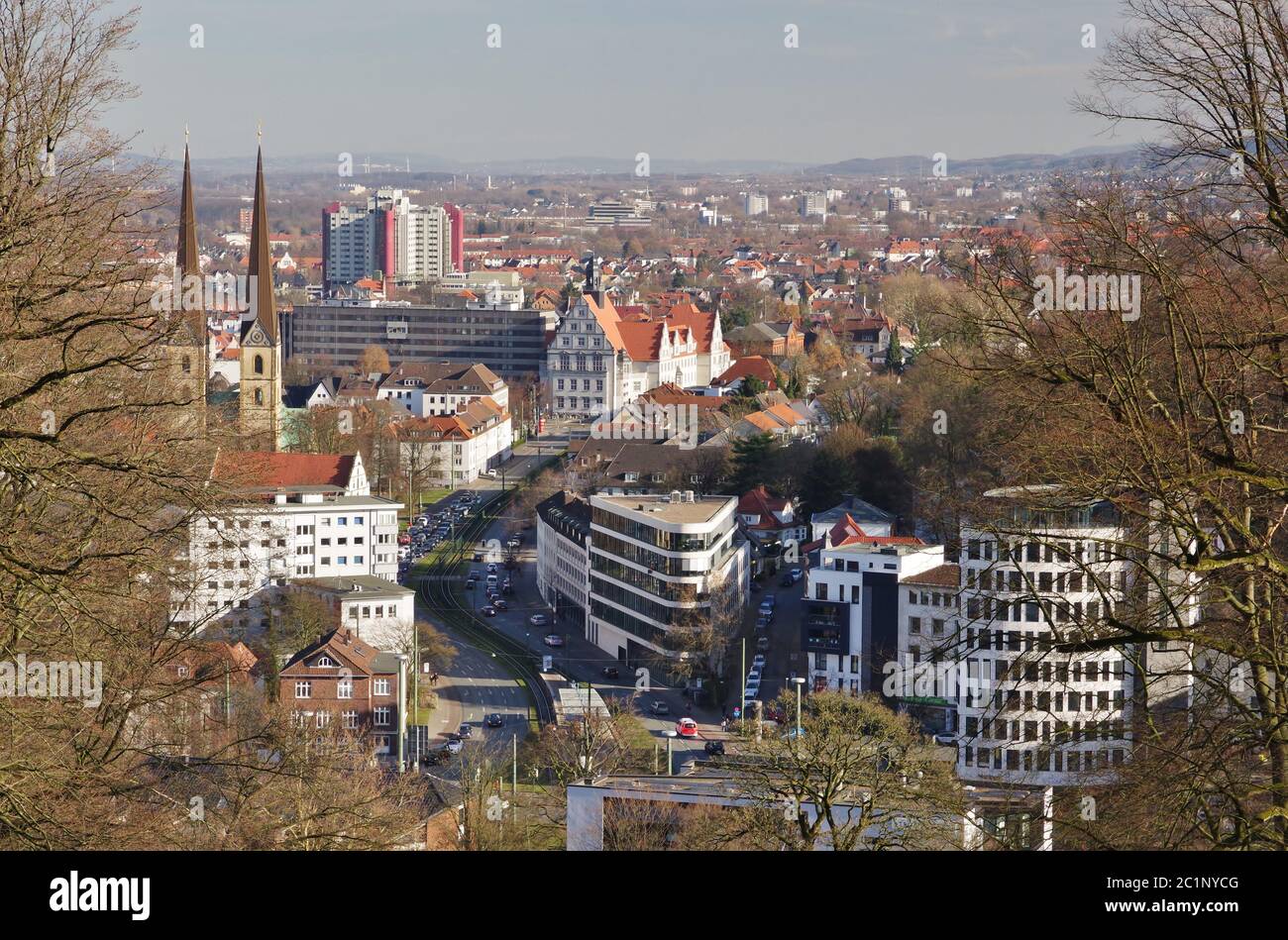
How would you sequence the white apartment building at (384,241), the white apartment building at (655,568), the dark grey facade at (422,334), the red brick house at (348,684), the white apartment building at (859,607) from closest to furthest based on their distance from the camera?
the red brick house at (348,684)
the white apartment building at (859,607)
the white apartment building at (655,568)
the dark grey facade at (422,334)
the white apartment building at (384,241)

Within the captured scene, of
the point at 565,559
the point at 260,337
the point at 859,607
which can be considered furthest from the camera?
the point at 260,337

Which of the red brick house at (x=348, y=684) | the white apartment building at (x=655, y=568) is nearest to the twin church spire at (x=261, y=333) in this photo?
the white apartment building at (x=655, y=568)

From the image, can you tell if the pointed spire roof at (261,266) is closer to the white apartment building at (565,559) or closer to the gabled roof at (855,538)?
the white apartment building at (565,559)

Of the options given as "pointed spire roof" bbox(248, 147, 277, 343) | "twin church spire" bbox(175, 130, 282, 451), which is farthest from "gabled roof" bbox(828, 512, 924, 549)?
"pointed spire roof" bbox(248, 147, 277, 343)

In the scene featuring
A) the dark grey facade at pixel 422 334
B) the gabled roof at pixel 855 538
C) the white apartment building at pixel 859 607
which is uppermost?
→ the dark grey facade at pixel 422 334

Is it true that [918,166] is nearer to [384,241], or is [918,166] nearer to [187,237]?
[384,241]

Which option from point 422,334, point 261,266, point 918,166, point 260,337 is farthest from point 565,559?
point 918,166

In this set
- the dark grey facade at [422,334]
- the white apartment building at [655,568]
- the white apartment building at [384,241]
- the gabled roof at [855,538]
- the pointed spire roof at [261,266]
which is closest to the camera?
the gabled roof at [855,538]
